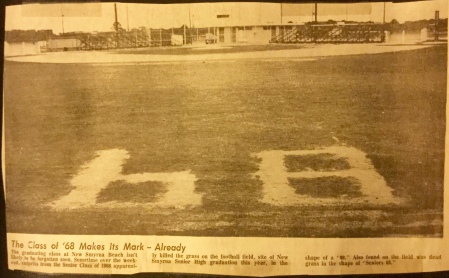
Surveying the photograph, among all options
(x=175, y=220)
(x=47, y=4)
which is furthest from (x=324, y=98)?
Answer: (x=47, y=4)

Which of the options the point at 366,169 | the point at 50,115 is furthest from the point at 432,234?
the point at 50,115

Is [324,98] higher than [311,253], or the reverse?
[324,98]

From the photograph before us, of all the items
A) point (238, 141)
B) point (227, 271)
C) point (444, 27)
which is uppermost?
point (444, 27)

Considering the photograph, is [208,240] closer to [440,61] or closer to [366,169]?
[366,169]
